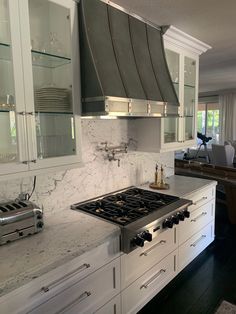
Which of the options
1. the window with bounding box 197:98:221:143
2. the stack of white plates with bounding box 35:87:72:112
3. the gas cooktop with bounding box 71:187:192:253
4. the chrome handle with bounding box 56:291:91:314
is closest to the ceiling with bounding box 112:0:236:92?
the stack of white plates with bounding box 35:87:72:112

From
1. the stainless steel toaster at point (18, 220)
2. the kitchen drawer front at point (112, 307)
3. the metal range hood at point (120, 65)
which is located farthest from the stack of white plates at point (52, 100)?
the kitchen drawer front at point (112, 307)

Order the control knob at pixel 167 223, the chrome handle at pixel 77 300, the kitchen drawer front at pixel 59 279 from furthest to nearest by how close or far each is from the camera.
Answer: the control knob at pixel 167 223 < the chrome handle at pixel 77 300 < the kitchen drawer front at pixel 59 279

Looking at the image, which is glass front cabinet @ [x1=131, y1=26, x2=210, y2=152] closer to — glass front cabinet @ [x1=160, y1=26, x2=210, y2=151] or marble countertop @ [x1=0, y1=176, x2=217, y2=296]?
glass front cabinet @ [x1=160, y1=26, x2=210, y2=151]

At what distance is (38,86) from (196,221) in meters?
2.05

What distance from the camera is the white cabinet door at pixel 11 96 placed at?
1307 millimetres

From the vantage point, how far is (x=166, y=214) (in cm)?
193

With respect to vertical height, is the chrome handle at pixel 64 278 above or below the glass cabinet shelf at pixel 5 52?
below

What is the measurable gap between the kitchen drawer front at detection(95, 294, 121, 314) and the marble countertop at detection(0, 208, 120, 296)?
458 millimetres

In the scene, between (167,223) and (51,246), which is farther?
(167,223)

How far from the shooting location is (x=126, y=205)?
6.84 ft

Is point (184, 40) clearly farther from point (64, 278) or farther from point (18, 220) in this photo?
point (64, 278)

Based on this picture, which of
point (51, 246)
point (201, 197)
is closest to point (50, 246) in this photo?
point (51, 246)

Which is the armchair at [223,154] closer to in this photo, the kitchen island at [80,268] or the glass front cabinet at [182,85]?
the glass front cabinet at [182,85]

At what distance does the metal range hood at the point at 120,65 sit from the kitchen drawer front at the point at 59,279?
0.89 m
